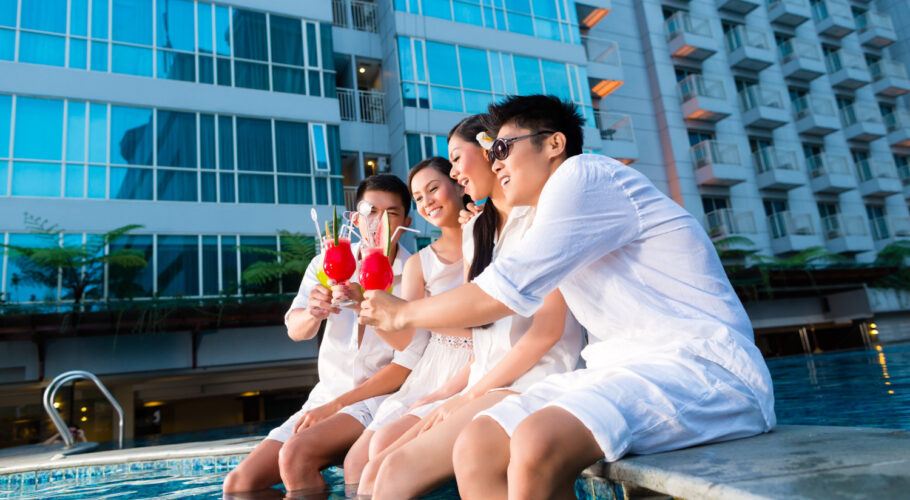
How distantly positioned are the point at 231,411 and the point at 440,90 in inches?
494

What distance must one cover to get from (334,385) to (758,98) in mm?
25877

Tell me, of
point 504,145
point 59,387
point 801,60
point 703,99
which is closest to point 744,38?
point 801,60

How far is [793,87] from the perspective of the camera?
26.1 meters

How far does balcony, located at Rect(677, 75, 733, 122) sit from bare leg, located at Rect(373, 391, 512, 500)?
23675 millimetres

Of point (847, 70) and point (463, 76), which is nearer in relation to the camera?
point (463, 76)

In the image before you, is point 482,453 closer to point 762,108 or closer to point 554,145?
point 554,145

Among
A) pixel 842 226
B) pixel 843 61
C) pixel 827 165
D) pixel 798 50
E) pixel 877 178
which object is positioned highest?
pixel 798 50

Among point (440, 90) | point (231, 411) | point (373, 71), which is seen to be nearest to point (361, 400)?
point (440, 90)

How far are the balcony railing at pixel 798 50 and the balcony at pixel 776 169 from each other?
4.75m

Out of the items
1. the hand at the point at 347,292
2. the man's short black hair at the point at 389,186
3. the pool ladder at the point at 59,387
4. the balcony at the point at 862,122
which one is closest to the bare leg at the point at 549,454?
the hand at the point at 347,292

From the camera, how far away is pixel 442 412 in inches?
78.4

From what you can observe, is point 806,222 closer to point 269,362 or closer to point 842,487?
point 269,362

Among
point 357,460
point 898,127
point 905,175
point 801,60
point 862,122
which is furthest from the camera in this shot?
point 898,127

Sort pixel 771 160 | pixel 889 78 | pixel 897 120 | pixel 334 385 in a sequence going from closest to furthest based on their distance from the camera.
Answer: pixel 334 385, pixel 771 160, pixel 889 78, pixel 897 120
